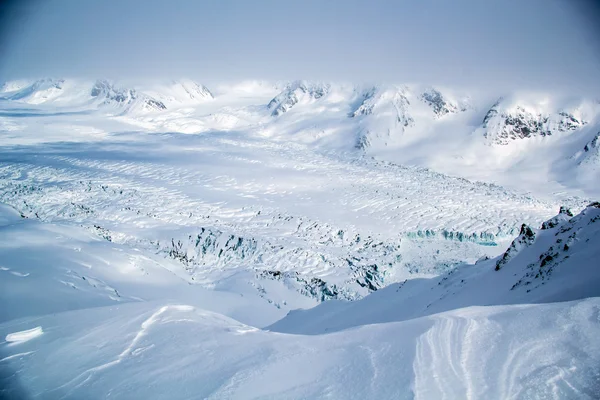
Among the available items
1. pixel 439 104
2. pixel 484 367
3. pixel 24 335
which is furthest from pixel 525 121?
pixel 24 335

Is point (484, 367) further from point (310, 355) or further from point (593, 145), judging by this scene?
point (593, 145)

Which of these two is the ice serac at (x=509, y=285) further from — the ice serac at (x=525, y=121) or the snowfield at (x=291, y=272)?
the ice serac at (x=525, y=121)

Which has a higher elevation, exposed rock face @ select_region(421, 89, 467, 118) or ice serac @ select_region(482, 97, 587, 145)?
exposed rock face @ select_region(421, 89, 467, 118)

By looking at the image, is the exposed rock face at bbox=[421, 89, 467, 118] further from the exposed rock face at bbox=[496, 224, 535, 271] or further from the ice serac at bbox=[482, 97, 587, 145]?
the exposed rock face at bbox=[496, 224, 535, 271]

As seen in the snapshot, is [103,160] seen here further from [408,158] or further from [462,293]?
[408,158]

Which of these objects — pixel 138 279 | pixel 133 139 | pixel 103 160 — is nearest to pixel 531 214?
pixel 138 279

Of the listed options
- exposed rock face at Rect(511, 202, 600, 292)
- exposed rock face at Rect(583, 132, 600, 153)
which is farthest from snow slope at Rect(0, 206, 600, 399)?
exposed rock face at Rect(583, 132, 600, 153)
